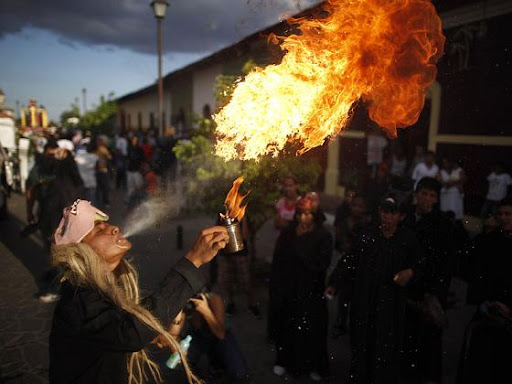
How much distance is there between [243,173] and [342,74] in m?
Answer: 2.89

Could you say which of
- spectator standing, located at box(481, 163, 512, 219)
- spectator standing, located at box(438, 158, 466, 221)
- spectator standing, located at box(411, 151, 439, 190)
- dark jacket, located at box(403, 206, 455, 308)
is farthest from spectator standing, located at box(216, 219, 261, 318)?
spectator standing, located at box(481, 163, 512, 219)

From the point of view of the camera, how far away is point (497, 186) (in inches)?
323

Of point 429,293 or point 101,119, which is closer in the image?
point 429,293

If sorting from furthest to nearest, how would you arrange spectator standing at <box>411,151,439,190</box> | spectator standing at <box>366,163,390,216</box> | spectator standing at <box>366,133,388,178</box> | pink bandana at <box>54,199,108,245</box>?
spectator standing at <box>366,133,388,178</box> < spectator standing at <box>411,151,439,190</box> < spectator standing at <box>366,163,390,216</box> < pink bandana at <box>54,199,108,245</box>

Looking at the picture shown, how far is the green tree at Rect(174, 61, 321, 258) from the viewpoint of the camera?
5.94 m

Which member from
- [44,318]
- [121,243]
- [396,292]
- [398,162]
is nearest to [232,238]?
[121,243]

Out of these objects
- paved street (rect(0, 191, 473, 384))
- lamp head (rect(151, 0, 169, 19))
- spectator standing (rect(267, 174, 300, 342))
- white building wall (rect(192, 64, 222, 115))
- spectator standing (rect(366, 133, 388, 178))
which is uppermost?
lamp head (rect(151, 0, 169, 19))

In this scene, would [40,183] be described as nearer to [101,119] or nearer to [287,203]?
[287,203]

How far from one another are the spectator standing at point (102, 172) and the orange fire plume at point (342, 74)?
9.29 meters

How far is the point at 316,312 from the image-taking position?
3.95 metres

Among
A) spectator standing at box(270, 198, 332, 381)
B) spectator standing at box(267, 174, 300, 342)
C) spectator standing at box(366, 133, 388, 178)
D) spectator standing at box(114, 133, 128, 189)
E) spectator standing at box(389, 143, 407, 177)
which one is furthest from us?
spectator standing at box(114, 133, 128, 189)

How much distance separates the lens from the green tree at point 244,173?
19.5 feet

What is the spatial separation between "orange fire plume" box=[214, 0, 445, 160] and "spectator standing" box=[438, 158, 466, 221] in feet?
18.2

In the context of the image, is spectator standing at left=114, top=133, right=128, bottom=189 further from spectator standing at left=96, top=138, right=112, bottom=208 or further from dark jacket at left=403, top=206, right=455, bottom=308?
dark jacket at left=403, top=206, right=455, bottom=308
